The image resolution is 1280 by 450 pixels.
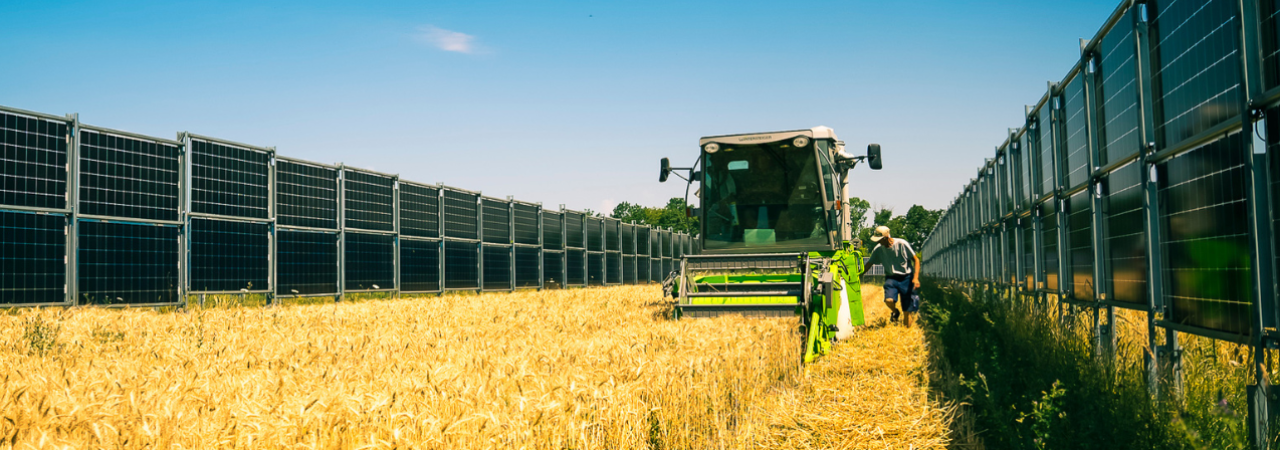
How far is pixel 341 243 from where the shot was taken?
15.3 metres

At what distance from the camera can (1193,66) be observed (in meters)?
4.46

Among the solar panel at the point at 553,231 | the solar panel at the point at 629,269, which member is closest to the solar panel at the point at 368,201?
the solar panel at the point at 553,231

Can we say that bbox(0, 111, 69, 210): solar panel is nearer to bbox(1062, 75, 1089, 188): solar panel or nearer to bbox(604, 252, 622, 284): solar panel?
bbox(1062, 75, 1089, 188): solar panel

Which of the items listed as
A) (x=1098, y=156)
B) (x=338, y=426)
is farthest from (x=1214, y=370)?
(x=338, y=426)

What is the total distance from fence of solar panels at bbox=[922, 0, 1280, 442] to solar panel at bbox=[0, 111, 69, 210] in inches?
469

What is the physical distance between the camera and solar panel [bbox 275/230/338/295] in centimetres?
1396

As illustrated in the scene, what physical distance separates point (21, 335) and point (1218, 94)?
8.95 m

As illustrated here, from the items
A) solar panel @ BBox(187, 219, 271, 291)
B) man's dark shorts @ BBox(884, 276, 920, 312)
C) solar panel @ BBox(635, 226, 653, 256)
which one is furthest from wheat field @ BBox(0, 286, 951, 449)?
solar panel @ BBox(635, 226, 653, 256)

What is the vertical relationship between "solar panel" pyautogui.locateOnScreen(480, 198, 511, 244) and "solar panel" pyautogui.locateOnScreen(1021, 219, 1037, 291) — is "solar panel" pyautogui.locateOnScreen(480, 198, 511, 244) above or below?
above

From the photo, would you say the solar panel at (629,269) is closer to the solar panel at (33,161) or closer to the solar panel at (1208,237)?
the solar panel at (33,161)

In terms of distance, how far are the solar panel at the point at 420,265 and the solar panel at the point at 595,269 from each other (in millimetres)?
10919

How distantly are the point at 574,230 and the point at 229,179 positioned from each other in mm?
15301

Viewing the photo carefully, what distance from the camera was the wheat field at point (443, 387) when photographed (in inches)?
130

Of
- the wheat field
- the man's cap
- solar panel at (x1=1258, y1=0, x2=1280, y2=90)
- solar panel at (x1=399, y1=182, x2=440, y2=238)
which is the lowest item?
the wheat field
